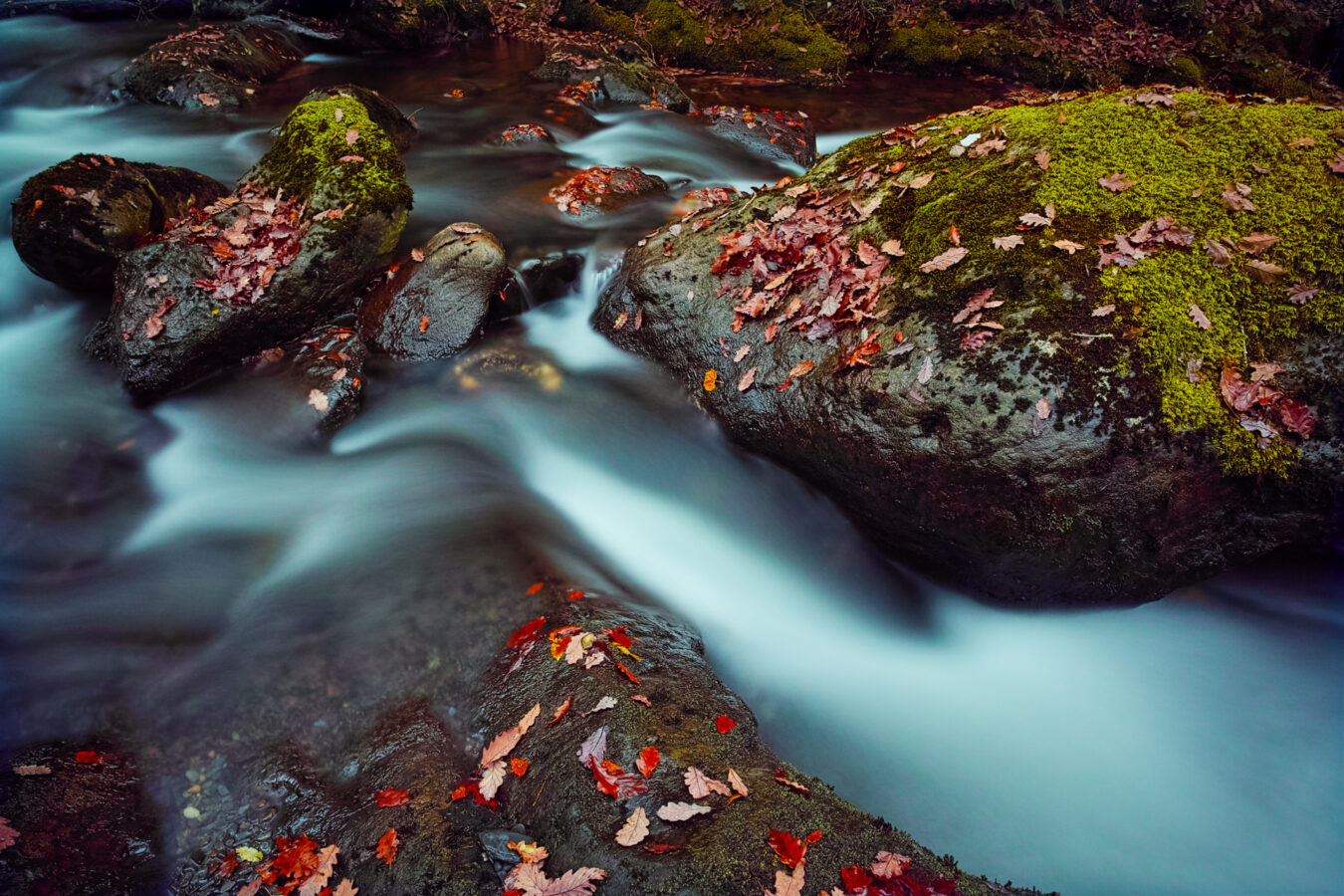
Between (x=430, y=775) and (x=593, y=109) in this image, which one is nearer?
(x=430, y=775)

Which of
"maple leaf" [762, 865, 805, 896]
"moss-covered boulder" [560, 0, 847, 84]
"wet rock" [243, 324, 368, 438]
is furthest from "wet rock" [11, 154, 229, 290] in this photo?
"moss-covered boulder" [560, 0, 847, 84]

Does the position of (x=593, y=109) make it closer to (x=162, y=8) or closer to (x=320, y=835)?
(x=162, y=8)

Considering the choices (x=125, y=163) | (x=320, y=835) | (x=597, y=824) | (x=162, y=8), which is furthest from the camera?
(x=162, y=8)

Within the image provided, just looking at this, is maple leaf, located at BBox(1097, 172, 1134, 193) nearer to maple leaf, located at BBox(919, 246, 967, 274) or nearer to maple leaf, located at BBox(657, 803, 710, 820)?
maple leaf, located at BBox(919, 246, 967, 274)

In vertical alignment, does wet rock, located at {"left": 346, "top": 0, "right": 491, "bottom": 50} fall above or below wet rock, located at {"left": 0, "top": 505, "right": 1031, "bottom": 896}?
above

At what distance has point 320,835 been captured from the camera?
321 cm

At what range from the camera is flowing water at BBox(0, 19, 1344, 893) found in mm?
3773

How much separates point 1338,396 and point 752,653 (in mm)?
3784

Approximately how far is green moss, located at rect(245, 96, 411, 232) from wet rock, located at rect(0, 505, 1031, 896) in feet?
12.4

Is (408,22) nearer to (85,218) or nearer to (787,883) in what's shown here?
(85,218)

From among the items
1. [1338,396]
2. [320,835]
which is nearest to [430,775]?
[320,835]

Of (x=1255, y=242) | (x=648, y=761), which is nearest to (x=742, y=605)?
(x=648, y=761)

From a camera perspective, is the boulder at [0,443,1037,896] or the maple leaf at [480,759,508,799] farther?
the maple leaf at [480,759,508,799]

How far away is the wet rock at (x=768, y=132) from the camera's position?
10.7m
